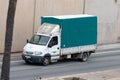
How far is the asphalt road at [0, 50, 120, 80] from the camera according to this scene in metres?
26.3

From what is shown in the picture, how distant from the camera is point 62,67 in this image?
29578mm

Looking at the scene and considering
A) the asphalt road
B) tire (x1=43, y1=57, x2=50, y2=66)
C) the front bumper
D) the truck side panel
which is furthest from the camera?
the truck side panel

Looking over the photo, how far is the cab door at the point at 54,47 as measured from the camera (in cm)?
3033

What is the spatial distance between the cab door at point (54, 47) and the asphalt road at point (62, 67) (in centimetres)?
59

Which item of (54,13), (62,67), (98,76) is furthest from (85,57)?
(98,76)

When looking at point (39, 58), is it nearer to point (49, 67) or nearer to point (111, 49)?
point (49, 67)

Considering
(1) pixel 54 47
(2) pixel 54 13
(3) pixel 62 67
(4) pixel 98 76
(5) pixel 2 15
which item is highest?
(2) pixel 54 13

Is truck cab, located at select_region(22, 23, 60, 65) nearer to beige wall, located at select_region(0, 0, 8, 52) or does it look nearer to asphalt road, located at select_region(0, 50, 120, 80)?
asphalt road, located at select_region(0, 50, 120, 80)

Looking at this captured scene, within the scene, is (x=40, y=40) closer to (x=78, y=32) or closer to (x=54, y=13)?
(x=78, y=32)

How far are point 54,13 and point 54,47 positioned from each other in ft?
26.0

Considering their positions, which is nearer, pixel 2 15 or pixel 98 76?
pixel 98 76

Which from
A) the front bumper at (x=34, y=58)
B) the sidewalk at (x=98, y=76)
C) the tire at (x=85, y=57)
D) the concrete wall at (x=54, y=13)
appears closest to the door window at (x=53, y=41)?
the front bumper at (x=34, y=58)

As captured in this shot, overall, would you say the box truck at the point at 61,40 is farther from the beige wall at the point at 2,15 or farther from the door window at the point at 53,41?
the beige wall at the point at 2,15

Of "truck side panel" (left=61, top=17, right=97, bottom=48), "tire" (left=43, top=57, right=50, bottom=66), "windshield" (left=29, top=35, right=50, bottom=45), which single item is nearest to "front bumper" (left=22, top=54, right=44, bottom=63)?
"tire" (left=43, top=57, right=50, bottom=66)
